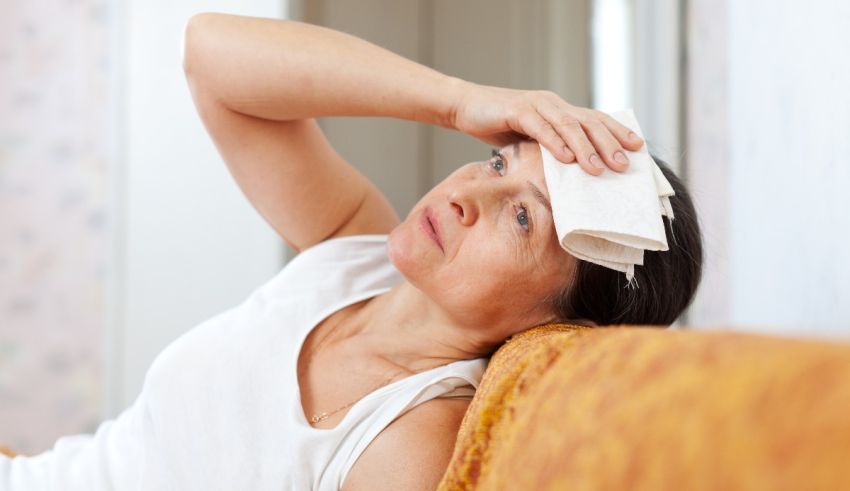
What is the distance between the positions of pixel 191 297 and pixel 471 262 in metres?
1.28

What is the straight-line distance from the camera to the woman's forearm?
1.20 m

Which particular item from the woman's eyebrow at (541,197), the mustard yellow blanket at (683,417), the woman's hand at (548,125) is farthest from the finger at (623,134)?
the mustard yellow blanket at (683,417)

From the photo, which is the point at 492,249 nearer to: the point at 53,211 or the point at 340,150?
the point at 340,150

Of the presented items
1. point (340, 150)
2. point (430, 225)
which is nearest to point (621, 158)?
point (430, 225)

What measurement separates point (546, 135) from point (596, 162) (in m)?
0.08

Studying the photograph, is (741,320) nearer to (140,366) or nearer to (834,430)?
(834,430)

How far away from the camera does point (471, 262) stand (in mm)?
1033

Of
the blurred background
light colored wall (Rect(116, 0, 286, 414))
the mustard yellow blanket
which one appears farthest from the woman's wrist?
light colored wall (Rect(116, 0, 286, 414))

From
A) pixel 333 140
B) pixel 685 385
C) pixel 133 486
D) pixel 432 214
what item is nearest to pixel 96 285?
pixel 333 140

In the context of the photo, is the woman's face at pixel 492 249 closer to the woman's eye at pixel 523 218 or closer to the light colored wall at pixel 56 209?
the woman's eye at pixel 523 218

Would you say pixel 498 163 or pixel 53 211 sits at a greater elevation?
pixel 498 163

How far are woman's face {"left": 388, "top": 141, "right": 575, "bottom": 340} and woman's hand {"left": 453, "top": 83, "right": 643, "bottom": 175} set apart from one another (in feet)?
0.13

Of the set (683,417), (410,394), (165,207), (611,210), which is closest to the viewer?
(683,417)

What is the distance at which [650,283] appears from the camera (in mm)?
1087
